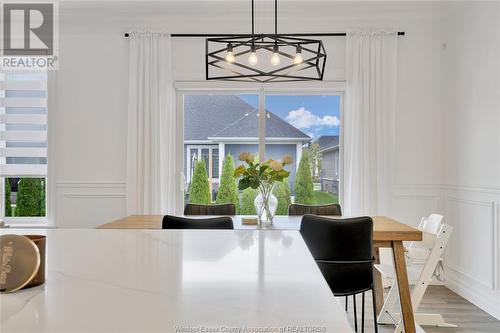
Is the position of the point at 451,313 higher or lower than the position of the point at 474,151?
lower

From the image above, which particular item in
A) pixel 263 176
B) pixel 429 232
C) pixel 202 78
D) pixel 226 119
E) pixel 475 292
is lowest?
pixel 475 292

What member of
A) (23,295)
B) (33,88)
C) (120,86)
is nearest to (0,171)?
(33,88)

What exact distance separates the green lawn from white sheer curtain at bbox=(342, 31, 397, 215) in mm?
267

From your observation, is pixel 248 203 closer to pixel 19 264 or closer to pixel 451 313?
pixel 451 313

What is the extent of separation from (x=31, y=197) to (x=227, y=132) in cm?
223

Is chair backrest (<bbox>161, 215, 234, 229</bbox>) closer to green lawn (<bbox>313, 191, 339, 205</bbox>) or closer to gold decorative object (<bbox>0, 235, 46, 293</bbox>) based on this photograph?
gold decorative object (<bbox>0, 235, 46, 293</bbox>)

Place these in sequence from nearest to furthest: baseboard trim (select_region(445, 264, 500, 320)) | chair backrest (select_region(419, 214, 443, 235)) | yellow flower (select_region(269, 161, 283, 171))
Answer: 1. yellow flower (select_region(269, 161, 283, 171))
2. chair backrest (select_region(419, 214, 443, 235))
3. baseboard trim (select_region(445, 264, 500, 320))

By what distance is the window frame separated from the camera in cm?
395

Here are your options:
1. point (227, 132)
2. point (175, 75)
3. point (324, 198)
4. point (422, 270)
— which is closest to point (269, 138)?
point (227, 132)

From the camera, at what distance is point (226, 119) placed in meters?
4.09

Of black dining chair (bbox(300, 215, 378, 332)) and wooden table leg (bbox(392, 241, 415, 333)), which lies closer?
black dining chair (bbox(300, 215, 378, 332))

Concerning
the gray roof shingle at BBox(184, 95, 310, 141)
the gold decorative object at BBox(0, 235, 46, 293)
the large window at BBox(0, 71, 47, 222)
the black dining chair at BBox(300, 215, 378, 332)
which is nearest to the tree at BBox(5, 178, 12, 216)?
the large window at BBox(0, 71, 47, 222)

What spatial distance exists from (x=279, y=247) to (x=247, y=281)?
0.99 feet

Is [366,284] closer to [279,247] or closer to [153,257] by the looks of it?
[279,247]
